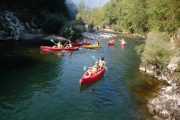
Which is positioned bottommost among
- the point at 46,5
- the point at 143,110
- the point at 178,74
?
the point at 143,110

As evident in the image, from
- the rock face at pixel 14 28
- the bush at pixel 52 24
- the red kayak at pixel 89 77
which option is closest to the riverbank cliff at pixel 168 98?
the red kayak at pixel 89 77

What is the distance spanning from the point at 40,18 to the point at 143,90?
43.7 m

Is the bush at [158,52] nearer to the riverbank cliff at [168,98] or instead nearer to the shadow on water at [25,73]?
the riverbank cliff at [168,98]

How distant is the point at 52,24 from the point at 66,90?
37.5m

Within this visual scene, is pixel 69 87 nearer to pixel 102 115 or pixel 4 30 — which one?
pixel 102 115

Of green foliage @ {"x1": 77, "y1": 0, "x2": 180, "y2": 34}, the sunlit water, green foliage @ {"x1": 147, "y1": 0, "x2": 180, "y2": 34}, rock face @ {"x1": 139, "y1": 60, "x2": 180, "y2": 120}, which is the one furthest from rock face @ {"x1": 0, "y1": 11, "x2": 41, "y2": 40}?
rock face @ {"x1": 139, "y1": 60, "x2": 180, "y2": 120}

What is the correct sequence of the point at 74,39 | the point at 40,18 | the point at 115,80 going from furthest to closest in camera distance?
the point at 40,18 → the point at 74,39 → the point at 115,80

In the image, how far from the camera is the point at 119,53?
4794 centimetres

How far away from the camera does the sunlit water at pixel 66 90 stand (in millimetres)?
21281

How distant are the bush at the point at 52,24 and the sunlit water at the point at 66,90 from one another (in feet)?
69.6

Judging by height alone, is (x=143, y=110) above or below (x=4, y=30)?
below

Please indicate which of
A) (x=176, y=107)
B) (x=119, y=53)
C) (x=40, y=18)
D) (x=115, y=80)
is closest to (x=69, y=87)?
(x=115, y=80)

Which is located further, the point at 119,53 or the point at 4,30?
the point at 4,30

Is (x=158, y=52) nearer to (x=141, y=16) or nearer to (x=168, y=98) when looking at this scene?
(x=168, y=98)
